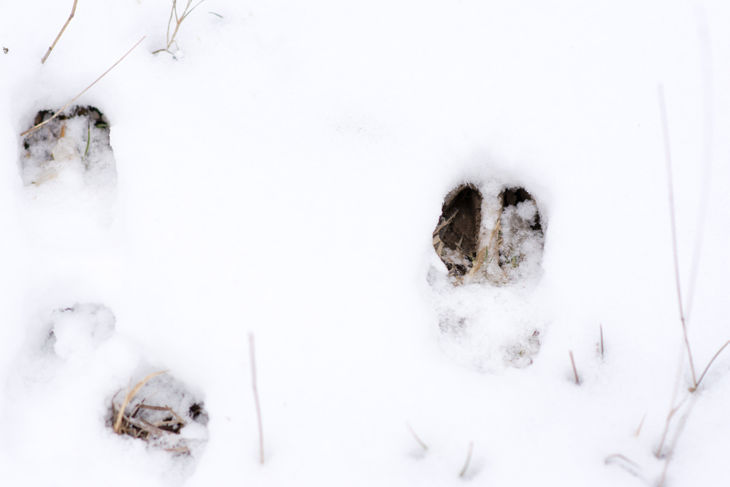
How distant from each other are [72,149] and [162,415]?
24.6 inches

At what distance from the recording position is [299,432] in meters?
1.20

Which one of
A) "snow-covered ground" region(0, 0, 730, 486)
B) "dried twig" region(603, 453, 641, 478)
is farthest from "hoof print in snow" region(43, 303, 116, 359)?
"dried twig" region(603, 453, 641, 478)

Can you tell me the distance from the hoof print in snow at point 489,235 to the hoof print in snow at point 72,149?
0.77 m

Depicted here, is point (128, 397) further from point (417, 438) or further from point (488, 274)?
point (488, 274)

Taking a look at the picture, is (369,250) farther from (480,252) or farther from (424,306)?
(480,252)

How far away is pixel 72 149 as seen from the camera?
1343 millimetres

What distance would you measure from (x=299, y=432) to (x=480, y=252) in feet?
1.83

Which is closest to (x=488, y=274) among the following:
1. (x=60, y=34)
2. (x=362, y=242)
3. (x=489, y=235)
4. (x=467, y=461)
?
(x=489, y=235)

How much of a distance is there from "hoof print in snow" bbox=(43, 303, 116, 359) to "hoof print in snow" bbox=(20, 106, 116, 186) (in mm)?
283

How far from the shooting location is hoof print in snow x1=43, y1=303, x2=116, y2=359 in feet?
4.14

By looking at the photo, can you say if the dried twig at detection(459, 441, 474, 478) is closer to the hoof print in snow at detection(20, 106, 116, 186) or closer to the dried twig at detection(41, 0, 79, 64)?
the hoof print in snow at detection(20, 106, 116, 186)

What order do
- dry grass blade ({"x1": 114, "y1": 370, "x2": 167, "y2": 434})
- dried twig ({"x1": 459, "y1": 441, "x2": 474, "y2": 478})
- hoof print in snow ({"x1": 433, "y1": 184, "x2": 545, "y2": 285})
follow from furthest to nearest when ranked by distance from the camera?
hoof print in snow ({"x1": 433, "y1": 184, "x2": 545, "y2": 285})
dry grass blade ({"x1": 114, "y1": 370, "x2": 167, "y2": 434})
dried twig ({"x1": 459, "y1": 441, "x2": 474, "y2": 478})

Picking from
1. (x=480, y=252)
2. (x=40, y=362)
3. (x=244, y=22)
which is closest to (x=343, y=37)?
(x=244, y=22)

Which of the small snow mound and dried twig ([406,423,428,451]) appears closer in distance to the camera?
dried twig ([406,423,428,451])
